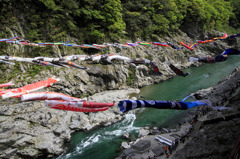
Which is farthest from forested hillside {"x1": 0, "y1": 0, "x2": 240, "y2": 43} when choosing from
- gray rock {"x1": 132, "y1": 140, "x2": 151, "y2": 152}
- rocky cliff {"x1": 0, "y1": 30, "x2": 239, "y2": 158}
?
gray rock {"x1": 132, "y1": 140, "x2": 151, "y2": 152}

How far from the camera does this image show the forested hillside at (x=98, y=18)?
21344mm

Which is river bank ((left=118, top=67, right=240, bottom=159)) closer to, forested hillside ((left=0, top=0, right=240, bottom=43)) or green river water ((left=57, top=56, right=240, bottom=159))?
green river water ((left=57, top=56, right=240, bottom=159))

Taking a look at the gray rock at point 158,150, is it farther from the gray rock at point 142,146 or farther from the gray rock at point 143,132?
the gray rock at point 143,132

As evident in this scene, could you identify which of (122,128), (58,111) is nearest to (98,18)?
(58,111)

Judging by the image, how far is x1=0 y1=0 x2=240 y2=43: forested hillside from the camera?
21.3 metres

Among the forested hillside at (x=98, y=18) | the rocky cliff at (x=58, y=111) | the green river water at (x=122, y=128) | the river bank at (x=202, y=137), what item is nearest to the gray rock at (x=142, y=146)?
the river bank at (x=202, y=137)

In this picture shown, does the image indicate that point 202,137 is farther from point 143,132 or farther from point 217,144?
point 143,132

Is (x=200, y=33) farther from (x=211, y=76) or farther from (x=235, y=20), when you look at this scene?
(x=235, y=20)

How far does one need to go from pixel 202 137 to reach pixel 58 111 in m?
14.6

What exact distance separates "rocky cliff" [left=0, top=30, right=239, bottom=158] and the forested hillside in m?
3.42

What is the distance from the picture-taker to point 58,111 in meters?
16.5

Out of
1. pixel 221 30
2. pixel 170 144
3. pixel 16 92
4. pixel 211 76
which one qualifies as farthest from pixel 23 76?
pixel 221 30

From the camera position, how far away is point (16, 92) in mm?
8562

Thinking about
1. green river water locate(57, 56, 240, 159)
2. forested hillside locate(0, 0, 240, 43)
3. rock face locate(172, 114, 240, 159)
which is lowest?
green river water locate(57, 56, 240, 159)
